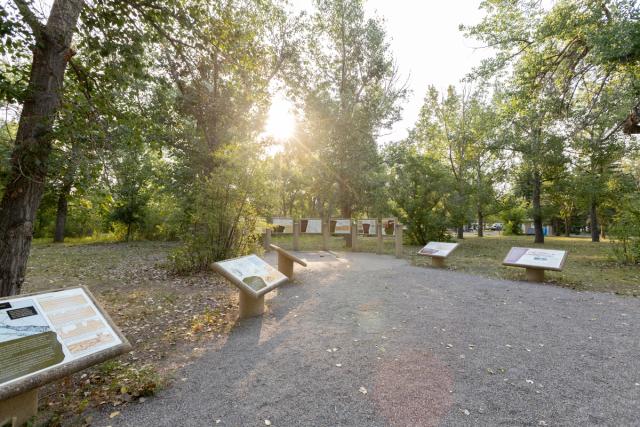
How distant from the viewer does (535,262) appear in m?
7.07

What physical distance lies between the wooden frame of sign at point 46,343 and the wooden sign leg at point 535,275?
26.6 feet

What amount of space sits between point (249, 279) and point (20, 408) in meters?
2.72

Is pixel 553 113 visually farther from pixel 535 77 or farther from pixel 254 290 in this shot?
pixel 254 290

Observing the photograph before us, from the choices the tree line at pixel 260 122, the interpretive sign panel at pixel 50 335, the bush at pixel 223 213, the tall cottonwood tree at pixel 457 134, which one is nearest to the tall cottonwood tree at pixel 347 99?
the tree line at pixel 260 122

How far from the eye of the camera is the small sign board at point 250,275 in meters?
4.38

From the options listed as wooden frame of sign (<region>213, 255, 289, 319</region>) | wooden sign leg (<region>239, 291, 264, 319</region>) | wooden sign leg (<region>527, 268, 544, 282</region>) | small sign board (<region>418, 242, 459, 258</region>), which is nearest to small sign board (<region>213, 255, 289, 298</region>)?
wooden frame of sign (<region>213, 255, 289, 319</region>)

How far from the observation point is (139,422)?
2.27 metres

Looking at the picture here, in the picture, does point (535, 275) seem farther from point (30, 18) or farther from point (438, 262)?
point (30, 18)

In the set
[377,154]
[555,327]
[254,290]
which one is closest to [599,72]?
[377,154]

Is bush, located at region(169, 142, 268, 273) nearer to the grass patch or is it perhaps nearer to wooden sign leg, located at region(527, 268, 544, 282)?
the grass patch

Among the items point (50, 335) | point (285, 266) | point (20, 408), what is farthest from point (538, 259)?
point (20, 408)

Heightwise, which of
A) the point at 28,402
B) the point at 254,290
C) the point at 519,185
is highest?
the point at 519,185

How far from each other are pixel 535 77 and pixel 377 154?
8.13 m

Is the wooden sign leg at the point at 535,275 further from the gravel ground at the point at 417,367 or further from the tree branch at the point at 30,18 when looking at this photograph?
the tree branch at the point at 30,18
